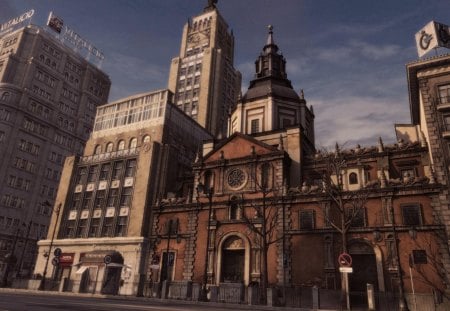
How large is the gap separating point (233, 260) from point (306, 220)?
8661 millimetres

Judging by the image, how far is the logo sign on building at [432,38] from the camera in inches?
1407

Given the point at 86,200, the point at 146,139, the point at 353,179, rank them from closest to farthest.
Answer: the point at 353,179
the point at 86,200
the point at 146,139

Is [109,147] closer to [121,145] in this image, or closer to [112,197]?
[121,145]

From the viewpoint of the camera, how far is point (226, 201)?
1574 inches

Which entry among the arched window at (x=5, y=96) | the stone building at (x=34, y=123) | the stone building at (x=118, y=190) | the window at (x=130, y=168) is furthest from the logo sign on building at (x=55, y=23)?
the window at (x=130, y=168)

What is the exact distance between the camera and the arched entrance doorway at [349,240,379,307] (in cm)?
3141

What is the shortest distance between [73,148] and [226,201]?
2211 inches

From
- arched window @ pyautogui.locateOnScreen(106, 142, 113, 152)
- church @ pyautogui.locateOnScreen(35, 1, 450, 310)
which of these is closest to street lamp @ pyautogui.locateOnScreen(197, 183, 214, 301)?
church @ pyautogui.locateOnScreen(35, 1, 450, 310)

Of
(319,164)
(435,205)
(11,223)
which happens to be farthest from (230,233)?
(11,223)

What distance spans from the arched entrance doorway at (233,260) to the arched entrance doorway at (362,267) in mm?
10609

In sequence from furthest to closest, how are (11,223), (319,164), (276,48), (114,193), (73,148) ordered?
(73,148) < (11,223) < (276,48) < (114,193) < (319,164)

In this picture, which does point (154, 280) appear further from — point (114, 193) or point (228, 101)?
point (228, 101)

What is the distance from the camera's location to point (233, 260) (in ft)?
123

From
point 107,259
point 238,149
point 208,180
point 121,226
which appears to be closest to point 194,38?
point 238,149
